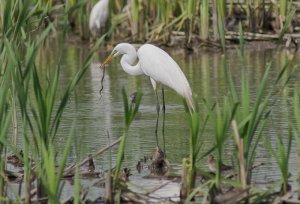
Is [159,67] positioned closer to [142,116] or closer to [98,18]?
[142,116]

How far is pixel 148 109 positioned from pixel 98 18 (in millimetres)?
7520

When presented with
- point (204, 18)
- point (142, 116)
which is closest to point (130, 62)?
point (142, 116)

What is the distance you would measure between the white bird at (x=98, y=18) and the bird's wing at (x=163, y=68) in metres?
8.09

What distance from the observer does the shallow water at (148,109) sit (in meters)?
7.59

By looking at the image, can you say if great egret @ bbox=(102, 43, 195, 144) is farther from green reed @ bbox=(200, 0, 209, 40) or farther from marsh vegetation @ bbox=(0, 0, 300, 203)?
green reed @ bbox=(200, 0, 209, 40)

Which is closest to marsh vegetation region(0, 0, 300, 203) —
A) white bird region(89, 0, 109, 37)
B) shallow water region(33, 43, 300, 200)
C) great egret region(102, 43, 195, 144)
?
shallow water region(33, 43, 300, 200)

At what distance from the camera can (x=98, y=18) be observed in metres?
18.0

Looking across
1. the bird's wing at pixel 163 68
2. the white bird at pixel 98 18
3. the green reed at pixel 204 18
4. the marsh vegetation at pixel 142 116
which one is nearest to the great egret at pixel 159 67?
the bird's wing at pixel 163 68

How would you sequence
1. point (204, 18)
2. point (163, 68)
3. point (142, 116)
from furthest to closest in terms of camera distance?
point (204, 18) < point (142, 116) < point (163, 68)

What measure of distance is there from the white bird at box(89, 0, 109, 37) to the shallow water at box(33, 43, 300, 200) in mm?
972

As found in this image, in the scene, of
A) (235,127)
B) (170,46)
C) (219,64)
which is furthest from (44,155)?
(170,46)

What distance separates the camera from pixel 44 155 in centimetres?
521

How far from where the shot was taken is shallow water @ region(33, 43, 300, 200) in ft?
24.9

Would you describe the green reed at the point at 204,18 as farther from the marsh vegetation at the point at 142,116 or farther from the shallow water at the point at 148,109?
the shallow water at the point at 148,109
